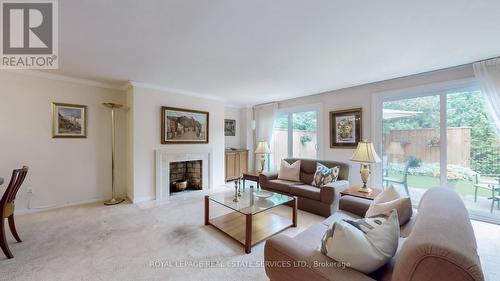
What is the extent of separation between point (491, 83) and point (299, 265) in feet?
11.8

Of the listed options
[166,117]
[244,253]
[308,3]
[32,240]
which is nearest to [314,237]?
[244,253]

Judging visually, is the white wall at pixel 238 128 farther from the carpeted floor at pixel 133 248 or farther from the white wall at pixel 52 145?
the carpeted floor at pixel 133 248

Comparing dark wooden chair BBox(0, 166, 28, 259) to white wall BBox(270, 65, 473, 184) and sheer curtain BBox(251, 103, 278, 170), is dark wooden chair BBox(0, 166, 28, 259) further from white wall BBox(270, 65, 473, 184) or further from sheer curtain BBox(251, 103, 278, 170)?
white wall BBox(270, 65, 473, 184)

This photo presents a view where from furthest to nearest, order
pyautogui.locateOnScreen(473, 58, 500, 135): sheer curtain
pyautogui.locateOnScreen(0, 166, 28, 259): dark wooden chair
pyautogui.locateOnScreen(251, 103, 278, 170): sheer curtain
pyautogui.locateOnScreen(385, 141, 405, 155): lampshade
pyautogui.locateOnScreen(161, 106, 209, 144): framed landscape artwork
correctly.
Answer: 1. pyautogui.locateOnScreen(251, 103, 278, 170): sheer curtain
2. pyautogui.locateOnScreen(161, 106, 209, 144): framed landscape artwork
3. pyautogui.locateOnScreen(385, 141, 405, 155): lampshade
4. pyautogui.locateOnScreen(473, 58, 500, 135): sheer curtain
5. pyautogui.locateOnScreen(0, 166, 28, 259): dark wooden chair

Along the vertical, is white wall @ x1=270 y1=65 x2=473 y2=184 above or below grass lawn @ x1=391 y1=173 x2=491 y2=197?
above

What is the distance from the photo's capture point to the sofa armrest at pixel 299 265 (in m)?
1.00

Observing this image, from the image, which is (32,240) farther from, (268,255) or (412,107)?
(412,107)

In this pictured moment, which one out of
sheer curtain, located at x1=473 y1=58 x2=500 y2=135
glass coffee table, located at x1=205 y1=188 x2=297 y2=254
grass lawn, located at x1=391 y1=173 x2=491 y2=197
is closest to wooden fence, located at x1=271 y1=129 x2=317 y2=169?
grass lawn, located at x1=391 y1=173 x2=491 y2=197

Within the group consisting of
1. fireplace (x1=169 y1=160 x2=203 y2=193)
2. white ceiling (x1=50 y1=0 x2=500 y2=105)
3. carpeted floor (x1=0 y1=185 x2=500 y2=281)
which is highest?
white ceiling (x1=50 y1=0 x2=500 y2=105)

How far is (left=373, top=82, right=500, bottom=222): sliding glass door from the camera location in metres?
2.82

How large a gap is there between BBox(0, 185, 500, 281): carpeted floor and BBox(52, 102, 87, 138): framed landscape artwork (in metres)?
1.29

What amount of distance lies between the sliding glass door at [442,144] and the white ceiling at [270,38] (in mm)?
539

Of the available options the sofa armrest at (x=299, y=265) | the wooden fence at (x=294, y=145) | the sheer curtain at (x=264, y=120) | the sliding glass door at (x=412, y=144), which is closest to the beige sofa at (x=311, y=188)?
the wooden fence at (x=294, y=145)

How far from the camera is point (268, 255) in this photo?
130cm
